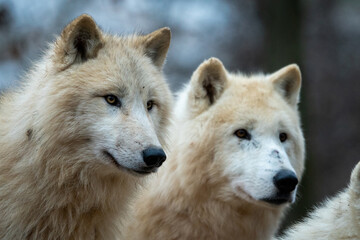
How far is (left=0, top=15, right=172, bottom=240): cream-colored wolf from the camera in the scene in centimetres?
464

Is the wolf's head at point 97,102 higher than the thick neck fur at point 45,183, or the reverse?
the wolf's head at point 97,102

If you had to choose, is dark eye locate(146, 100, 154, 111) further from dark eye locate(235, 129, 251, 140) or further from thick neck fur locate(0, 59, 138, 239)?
dark eye locate(235, 129, 251, 140)

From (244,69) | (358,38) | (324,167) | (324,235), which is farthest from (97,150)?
(358,38)

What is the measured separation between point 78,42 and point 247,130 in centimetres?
227

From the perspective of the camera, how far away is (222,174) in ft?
19.8

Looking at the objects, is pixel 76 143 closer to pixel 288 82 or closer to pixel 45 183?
pixel 45 183

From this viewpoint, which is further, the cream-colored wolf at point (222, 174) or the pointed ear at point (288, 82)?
the pointed ear at point (288, 82)

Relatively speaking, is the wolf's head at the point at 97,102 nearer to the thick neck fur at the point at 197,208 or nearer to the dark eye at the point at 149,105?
the dark eye at the point at 149,105

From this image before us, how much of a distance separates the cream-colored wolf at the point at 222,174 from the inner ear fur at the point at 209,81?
23 mm

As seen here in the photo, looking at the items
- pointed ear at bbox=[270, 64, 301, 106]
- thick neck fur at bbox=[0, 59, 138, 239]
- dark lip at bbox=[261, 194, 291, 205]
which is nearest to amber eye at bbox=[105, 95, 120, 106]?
thick neck fur at bbox=[0, 59, 138, 239]

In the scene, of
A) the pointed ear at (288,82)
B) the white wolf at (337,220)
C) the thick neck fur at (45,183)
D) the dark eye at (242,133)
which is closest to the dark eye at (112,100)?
the thick neck fur at (45,183)

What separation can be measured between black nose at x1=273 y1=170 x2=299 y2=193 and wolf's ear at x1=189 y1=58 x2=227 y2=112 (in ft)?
4.61

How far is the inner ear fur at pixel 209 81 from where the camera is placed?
21.5 ft

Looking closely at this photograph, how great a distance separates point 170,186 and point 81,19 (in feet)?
7.61
